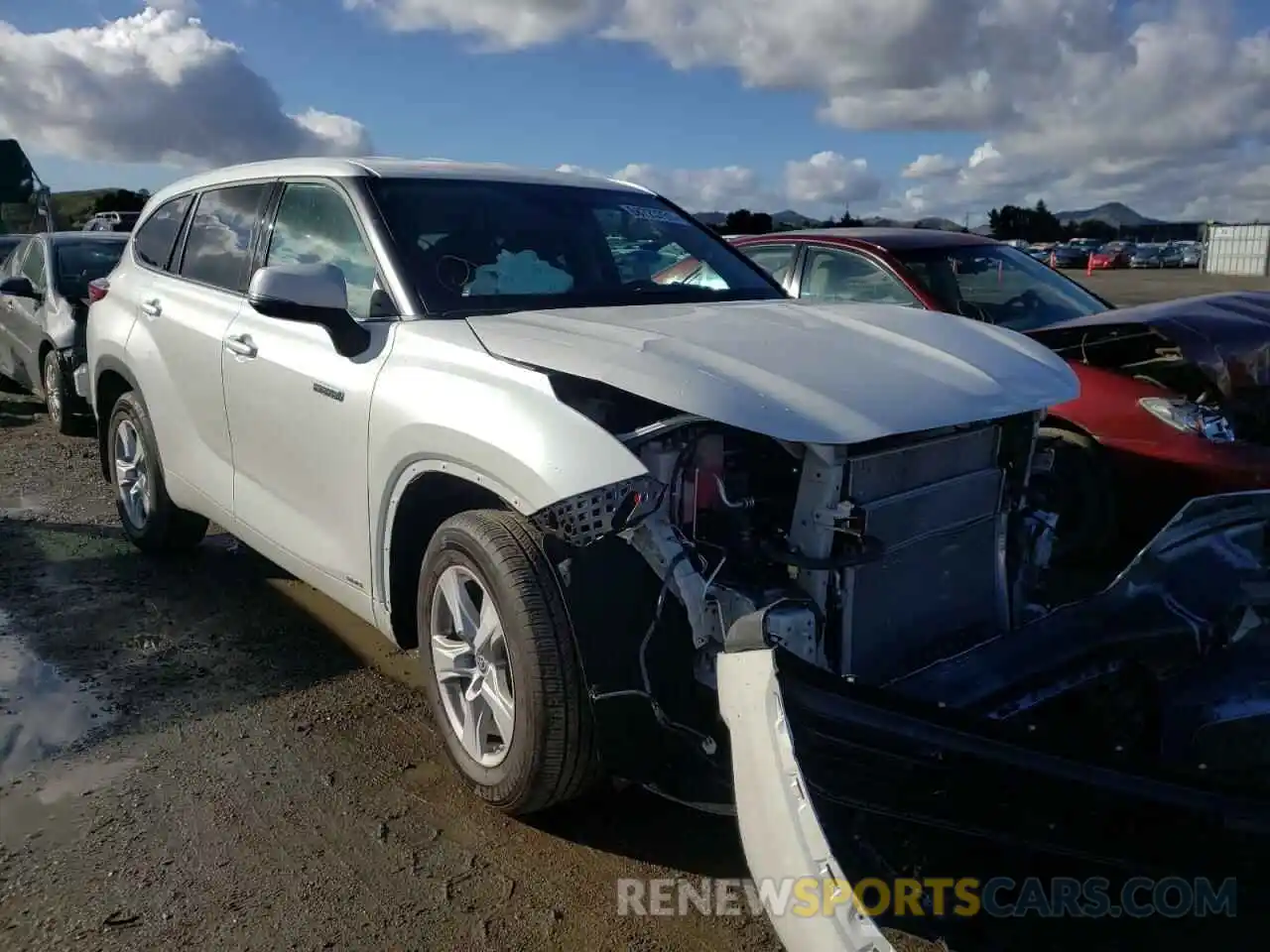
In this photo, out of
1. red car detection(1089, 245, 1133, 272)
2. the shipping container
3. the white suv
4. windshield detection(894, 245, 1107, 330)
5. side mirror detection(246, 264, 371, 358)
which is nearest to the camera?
the white suv

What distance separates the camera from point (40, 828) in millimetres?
3168

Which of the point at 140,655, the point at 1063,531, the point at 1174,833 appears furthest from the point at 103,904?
the point at 1063,531

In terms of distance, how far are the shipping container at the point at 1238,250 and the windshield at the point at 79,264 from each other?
152 feet

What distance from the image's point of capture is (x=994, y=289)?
653 centimetres

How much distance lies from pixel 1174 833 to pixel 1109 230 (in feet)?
296

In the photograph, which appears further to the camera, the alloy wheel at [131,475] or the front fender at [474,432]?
the alloy wheel at [131,475]

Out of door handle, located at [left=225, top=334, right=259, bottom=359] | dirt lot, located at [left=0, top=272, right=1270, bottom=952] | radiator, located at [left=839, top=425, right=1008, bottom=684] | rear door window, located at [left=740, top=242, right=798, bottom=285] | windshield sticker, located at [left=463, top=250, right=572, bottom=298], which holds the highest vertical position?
rear door window, located at [left=740, top=242, right=798, bottom=285]

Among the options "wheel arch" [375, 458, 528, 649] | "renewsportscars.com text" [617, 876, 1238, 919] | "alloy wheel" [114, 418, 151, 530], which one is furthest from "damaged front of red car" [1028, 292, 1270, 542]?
"alloy wheel" [114, 418, 151, 530]

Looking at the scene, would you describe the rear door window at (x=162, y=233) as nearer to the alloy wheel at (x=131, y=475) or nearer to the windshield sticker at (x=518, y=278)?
the alloy wheel at (x=131, y=475)

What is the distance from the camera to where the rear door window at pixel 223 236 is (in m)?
4.42

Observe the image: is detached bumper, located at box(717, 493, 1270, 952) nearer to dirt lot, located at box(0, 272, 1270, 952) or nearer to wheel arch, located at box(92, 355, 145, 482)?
dirt lot, located at box(0, 272, 1270, 952)

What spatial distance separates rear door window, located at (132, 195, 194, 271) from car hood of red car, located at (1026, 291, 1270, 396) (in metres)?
4.22

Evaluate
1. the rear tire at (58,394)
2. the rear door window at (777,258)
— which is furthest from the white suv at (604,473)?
the rear tire at (58,394)

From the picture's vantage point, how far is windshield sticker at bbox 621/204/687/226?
4441mm
